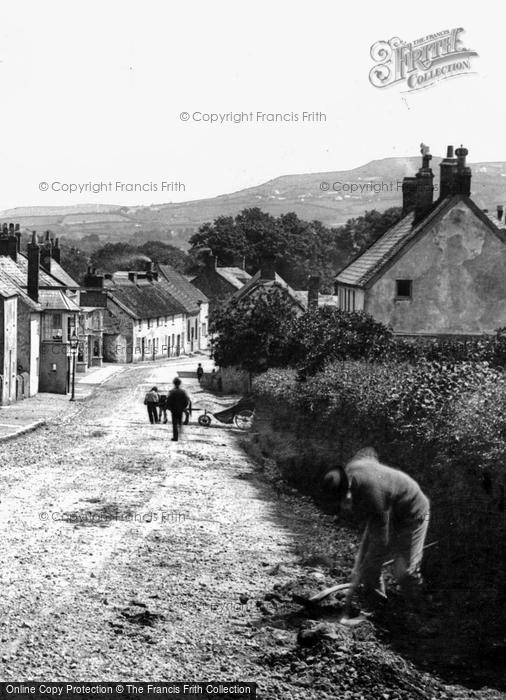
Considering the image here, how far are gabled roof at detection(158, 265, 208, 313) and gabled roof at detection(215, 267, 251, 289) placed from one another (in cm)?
376

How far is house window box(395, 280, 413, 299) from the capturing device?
126 feet

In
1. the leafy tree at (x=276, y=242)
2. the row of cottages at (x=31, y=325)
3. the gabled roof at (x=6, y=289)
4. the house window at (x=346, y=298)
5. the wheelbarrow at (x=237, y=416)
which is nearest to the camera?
the house window at (x=346, y=298)

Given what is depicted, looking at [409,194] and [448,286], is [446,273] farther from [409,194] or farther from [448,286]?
[409,194]

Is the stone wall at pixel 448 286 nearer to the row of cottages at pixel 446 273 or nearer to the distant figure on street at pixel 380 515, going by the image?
the row of cottages at pixel 446 273

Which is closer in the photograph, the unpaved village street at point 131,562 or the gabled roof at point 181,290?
the unpaved village street at point 131,562

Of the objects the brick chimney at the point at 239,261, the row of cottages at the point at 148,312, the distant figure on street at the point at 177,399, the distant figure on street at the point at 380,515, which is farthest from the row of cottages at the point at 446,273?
the brick chimney at the point at 239,261

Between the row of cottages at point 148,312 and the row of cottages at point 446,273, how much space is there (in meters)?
50.7

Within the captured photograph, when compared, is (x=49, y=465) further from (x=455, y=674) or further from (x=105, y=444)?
(x=455, y=674)

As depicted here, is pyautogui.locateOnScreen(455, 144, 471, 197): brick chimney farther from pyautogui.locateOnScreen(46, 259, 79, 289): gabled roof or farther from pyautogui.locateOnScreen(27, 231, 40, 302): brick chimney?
→ pyautogui.locateOnScreen(46, 259, 79, 289): gabled roof

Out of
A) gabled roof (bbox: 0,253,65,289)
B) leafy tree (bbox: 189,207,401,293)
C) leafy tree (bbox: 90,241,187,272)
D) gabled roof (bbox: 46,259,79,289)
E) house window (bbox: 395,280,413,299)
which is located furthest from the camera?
leafy tree (bbox: 90,241,187,272)

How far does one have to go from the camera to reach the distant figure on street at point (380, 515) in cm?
1208

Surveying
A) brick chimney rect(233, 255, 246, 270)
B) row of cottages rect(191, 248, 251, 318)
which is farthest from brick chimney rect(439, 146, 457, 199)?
brick chimney rect(233, 255, 246, 270)

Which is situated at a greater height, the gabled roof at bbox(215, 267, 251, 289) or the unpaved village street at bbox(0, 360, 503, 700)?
the gabled roof at bbox(215, 267, 251, 289)

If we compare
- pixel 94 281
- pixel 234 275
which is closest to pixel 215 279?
pixel 234 275
